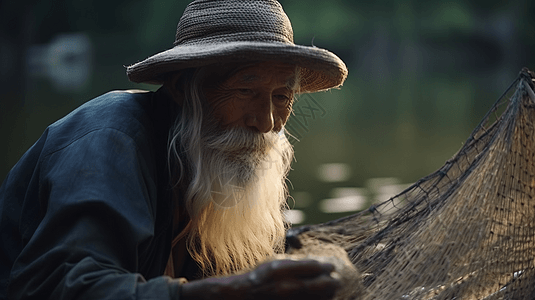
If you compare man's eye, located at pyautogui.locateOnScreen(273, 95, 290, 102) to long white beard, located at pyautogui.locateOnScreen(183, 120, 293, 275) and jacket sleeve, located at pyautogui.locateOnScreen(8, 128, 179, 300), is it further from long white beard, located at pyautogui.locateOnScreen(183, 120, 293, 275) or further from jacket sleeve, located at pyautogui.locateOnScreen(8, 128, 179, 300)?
jacket sleeve, located at pyautogui.locateOnScreen(8, 128, 179, 300)

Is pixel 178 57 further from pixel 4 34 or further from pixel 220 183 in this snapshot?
pixel 4 34

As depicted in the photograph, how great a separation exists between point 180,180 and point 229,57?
35 centimetres

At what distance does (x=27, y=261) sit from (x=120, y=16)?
1545 cm

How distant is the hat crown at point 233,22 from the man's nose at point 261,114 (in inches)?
6.4

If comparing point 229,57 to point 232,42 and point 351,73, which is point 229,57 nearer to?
point 232,42

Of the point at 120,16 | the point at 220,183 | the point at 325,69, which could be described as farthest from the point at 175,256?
the point at 120,16

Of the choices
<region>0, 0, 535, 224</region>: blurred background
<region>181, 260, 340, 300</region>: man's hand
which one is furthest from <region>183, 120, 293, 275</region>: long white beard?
<region>181, 260, 340, 300</region>: man's hand

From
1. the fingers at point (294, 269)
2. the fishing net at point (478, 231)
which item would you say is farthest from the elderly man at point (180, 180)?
the fishing net at point (478, 231)

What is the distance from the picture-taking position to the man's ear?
1.52m

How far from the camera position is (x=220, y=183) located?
1500 millimetres

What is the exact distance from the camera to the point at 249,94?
149 centimetres

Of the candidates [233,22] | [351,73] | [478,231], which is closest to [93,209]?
[233,22]

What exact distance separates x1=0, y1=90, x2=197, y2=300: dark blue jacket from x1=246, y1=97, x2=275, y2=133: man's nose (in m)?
0.23

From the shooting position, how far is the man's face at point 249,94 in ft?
4.77
